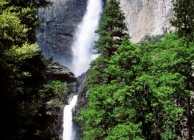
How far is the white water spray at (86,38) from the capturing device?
8694cm

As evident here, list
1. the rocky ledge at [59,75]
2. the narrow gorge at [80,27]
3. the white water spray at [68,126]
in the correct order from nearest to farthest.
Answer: the white water spray at [68,126] < the rocky ledge at [59,75] < the narrow gorge at [80,27]

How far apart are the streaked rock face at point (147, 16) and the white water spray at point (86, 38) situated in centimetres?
917

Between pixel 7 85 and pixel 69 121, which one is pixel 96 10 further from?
pixel 7 85

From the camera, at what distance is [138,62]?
59.4ft

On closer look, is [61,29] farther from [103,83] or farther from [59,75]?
[103,83]

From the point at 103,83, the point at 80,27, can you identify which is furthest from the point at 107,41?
the point at 80,27

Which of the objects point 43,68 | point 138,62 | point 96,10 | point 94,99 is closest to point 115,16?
point 138,62

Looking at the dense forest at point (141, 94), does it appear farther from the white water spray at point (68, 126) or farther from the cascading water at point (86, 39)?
the cascading water at point (86, 39)

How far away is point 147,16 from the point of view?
260ft

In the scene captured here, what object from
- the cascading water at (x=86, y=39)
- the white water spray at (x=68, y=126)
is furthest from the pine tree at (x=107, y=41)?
the cascading water at (x=86, y=39)

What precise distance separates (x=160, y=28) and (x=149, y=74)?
57069mm

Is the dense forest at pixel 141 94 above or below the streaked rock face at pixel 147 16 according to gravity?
below

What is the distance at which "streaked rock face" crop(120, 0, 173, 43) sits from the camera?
72.2m

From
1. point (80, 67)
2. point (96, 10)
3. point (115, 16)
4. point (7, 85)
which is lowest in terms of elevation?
point (7, 85)
